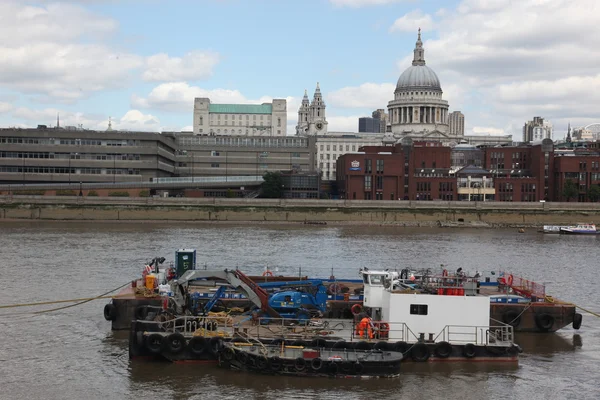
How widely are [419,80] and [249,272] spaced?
149 metres

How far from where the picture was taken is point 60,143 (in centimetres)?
11606

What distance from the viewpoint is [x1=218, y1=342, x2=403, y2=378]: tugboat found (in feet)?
86.0

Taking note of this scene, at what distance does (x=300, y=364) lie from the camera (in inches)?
1033

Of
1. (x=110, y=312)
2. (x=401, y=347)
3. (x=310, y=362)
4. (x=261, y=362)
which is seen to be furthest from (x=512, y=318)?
(x=110, y=312)

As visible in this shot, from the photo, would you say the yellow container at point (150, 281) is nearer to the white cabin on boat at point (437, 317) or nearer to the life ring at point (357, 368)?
the white cabin on boat at point (437, 317)

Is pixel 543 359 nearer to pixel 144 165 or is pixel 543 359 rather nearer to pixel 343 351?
pixel 343 351

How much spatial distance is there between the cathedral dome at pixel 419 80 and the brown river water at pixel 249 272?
10640cm

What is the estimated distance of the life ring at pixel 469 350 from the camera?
2809cm

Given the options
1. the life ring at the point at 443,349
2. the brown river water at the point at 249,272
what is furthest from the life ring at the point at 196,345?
the life ring at the point at 443,349

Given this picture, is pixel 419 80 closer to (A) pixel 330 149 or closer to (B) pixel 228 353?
(A) pixel 330 149

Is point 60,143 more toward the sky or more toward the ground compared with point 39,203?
more toward the sky

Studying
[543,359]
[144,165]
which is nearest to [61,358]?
[543,359]

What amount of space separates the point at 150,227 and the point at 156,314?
58950 mm

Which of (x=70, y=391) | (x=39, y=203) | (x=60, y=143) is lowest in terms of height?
(x=70, y=391)
